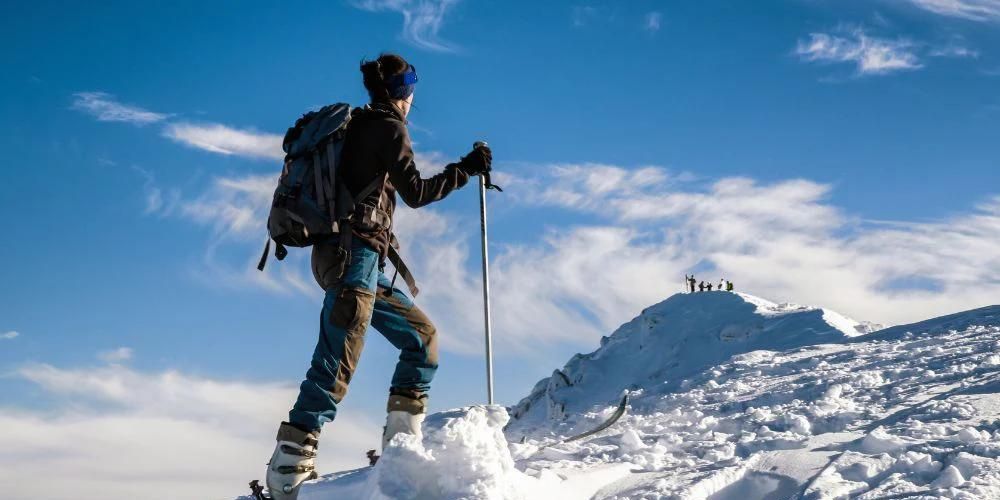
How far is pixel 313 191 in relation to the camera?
15.7ft

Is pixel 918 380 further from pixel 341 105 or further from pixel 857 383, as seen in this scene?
pixel 341 105

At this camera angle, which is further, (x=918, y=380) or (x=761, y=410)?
(x=918, y=380)

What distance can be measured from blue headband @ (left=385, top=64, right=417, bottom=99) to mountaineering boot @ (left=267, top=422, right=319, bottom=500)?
1.96 meters

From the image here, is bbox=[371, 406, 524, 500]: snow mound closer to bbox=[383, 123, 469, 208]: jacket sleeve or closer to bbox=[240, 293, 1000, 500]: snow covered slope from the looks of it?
bbox=[240, 293, 1000, 500]: snow covered slope

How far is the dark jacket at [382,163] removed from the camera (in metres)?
4.74

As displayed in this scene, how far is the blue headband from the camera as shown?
5.02 meters

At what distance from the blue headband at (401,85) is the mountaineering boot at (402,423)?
186 centimetres

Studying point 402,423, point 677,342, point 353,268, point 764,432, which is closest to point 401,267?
point 353,268

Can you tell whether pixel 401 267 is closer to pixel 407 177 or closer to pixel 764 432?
pixel 407 177

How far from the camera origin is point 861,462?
17.1 ft

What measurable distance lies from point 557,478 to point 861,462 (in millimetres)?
1841

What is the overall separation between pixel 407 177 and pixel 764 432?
12.3ft

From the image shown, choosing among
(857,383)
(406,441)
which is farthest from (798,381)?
(406,441)

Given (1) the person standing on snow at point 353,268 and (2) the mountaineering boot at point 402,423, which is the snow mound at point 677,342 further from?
(1) the person standing on snow at point 353,268
